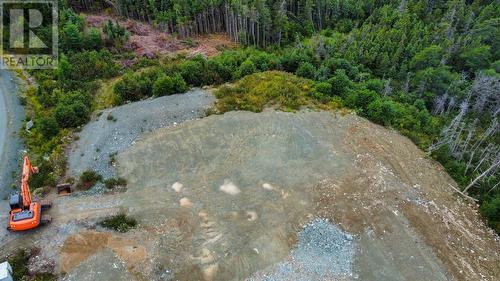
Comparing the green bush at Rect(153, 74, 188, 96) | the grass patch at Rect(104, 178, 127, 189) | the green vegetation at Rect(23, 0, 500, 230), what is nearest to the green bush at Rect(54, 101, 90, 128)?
the green vegetation at Rect(23, 0, 500, 230)

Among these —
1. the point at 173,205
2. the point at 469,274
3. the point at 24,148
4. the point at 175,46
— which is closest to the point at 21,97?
the point at 24,148

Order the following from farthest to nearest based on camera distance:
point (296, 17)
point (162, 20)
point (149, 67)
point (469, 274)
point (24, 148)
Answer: point (296, 17)
point (162, 20)
point (149, 67)
point (24, 148)
point (469, 274)

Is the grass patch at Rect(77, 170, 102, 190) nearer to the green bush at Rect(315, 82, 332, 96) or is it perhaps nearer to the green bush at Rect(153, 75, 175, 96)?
the green bush at Rect(153, 75, 175, 96)

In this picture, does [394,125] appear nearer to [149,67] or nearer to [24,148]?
[149,67]

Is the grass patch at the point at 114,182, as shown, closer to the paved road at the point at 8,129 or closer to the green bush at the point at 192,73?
the paved road at the point at 8,129

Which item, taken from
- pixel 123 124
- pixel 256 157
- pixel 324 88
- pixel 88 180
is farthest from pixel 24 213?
pixel 324 88
